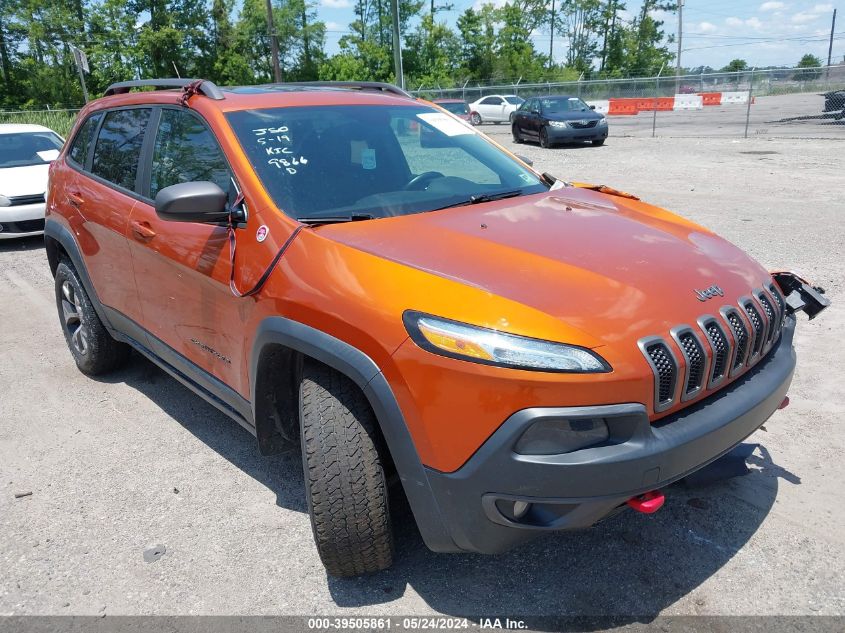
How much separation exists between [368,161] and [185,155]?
0.93 meters

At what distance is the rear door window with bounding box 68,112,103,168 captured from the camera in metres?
4.42

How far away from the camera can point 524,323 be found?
210 centimetres

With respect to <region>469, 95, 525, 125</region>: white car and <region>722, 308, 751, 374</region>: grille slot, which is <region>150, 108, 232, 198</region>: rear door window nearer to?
<region>722, 308, 751, 374</region>: grille slot

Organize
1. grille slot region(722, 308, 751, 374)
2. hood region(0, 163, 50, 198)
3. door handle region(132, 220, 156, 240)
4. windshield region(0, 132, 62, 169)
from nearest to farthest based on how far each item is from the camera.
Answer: grille slot region(722, 308, 751, 374)
door handle region(132, 220, 156, 240)
hood region(0, 163, 50, 198)
windshield region(0, 132, 62, 169)

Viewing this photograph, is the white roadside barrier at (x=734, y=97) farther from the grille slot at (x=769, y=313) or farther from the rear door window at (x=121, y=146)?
the grille slot at (x=769, y=313)

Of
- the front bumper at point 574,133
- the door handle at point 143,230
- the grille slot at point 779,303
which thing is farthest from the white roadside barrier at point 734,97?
the door handle at point 143,230

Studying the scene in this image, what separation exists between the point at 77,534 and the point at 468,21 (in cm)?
5998

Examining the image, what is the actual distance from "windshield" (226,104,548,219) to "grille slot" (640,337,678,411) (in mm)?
1278

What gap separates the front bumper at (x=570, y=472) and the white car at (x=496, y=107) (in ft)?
97.4

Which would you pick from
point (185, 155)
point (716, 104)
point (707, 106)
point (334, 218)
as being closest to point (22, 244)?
point (185, 155)

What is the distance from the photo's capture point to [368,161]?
3.29 meters

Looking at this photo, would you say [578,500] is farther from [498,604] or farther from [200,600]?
[200,600]

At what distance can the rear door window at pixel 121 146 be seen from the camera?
3.80 metres

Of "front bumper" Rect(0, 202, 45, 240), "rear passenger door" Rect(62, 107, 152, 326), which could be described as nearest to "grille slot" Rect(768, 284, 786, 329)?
"rear passenger door" Rect(62, 107, 152, 326)
